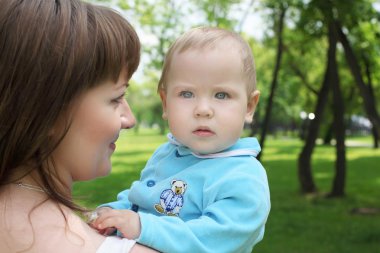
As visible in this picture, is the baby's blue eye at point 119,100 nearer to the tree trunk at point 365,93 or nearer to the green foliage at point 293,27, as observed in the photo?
the green foliage at point 293,27

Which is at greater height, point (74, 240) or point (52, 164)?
point (52, 164)

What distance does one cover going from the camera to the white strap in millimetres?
1596

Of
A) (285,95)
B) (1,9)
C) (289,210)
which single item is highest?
(1,9)

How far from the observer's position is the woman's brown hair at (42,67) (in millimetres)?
1578

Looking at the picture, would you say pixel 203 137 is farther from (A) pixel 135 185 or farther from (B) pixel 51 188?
(B) pixel 51 188

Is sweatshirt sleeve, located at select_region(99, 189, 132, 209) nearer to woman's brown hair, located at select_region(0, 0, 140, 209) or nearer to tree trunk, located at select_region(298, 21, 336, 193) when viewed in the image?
woman's brown hair, located at select_region(0, 0, 140, 209)

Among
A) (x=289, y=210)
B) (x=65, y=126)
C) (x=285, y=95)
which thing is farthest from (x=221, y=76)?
(x=285, y=95)

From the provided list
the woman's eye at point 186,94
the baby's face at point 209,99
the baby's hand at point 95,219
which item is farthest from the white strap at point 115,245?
the woman's eye at point 186,94

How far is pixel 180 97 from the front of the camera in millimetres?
2072

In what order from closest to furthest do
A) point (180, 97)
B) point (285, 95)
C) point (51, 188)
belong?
point (51, 188) → point (180, 97) → point (285, 95)

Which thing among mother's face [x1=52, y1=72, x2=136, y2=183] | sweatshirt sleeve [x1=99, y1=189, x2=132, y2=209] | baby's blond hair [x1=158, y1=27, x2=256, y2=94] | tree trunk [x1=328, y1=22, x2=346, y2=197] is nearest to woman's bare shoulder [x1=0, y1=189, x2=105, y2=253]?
mother's face [x1=52, y1=72, x2=136, y2=183]

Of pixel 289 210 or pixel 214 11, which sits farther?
pixel 214 11

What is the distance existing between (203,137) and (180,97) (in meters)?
0.17

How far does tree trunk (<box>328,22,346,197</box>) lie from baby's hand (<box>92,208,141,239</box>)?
12183mm
